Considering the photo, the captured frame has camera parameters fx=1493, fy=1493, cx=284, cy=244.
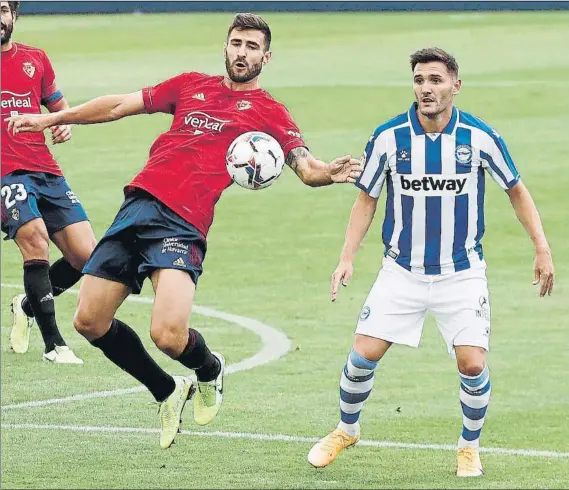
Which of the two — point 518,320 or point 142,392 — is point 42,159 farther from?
point 518,320

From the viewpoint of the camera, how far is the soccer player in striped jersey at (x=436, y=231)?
7480 millimetres

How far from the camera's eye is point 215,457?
7699 mm

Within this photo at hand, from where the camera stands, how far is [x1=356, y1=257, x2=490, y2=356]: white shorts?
752 centimetres

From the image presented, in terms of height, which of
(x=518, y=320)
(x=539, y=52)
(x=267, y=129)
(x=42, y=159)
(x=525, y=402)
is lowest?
(x=539, y=52)

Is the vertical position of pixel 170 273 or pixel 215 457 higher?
pixel 170 273

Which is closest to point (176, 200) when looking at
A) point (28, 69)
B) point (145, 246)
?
point (145, 246)

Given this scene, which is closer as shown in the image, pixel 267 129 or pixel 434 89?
pixel 434 89

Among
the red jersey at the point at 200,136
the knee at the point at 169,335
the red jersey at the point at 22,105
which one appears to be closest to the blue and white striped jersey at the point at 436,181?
the red jersey at the point at 200,136

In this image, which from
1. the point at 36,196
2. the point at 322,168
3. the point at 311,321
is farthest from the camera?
the point at 311,321

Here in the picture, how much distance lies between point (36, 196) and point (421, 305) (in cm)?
373

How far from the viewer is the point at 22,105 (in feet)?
34.2

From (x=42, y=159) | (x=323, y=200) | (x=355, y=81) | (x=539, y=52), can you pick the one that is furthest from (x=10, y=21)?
(x=539, y=52)

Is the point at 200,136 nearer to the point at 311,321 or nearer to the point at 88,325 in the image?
the point at 88,325

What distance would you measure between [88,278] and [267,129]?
126 cm
